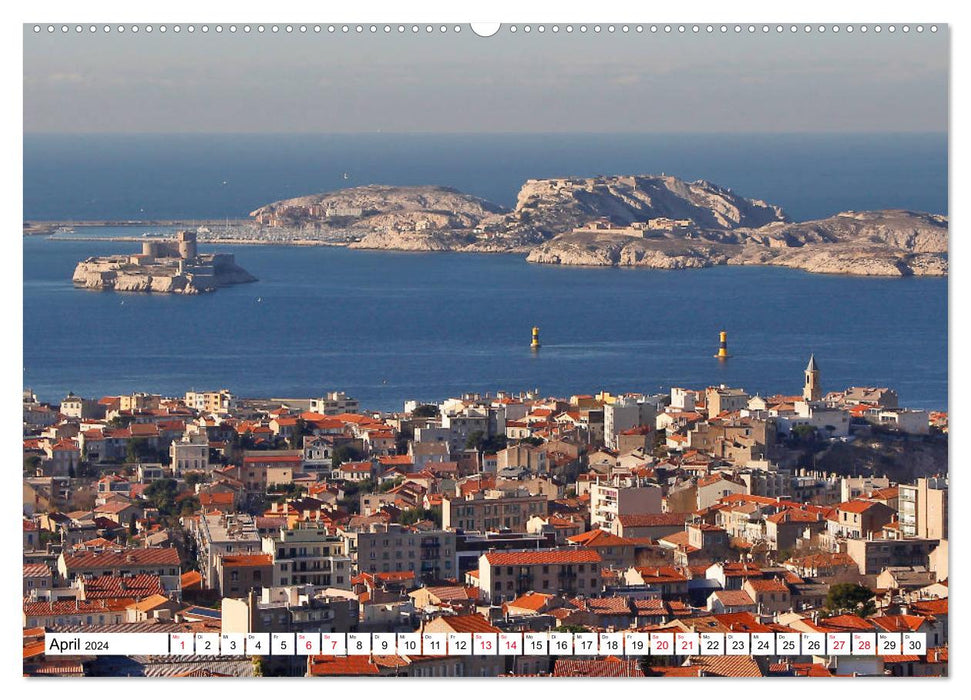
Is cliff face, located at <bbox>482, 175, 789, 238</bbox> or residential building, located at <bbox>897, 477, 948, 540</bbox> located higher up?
cliff face, located at <bbox>482, 175, 789, 238</bbox>

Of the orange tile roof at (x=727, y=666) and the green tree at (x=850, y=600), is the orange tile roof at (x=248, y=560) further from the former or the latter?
the orange tile roof at (x=727, y=666)

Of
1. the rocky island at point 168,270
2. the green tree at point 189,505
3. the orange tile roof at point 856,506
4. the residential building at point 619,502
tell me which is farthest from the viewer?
the rocky island at point 168,270

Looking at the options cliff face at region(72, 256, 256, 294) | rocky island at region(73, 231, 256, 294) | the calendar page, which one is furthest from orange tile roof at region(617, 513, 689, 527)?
rocky island at region(73, 231, 256, 294)

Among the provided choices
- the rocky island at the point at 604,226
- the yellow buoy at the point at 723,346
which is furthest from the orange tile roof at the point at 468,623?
the rocky island at the point at 604,226

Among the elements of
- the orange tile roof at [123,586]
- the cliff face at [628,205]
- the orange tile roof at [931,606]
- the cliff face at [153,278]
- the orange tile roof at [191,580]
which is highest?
the cliff face at [628,205]

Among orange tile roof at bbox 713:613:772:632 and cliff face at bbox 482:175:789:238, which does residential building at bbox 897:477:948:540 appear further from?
cliff face at bbox 482:175:789:238

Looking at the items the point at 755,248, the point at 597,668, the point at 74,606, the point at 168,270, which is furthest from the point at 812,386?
the point at 755,248

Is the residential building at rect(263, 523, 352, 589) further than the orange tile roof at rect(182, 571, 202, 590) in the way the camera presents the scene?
Yes
